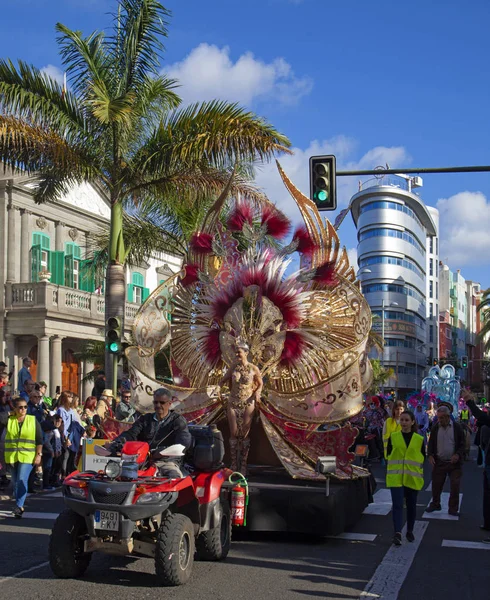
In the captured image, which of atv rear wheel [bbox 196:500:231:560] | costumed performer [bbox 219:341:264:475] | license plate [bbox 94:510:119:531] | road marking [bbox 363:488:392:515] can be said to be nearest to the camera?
license plate [bbox 94:510:119:531]

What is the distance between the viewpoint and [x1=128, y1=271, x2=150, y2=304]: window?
125ft

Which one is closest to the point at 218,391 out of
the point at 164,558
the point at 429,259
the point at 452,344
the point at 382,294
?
the point at 164,558

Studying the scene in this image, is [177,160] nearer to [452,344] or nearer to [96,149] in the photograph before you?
[96,149]

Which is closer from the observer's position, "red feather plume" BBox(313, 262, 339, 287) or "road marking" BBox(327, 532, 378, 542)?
"road marking" BBox(327, 532, 378, 542)

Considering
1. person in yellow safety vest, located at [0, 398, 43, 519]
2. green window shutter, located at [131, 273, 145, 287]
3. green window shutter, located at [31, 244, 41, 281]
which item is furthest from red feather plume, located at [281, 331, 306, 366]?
green window shutter, located at [131, 273, 145, 287]

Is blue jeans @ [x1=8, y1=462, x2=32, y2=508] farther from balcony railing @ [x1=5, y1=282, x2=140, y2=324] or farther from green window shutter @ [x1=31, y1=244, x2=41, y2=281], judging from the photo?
green window shutter @ [x1=31, y1=244, x2=41, y2=281]

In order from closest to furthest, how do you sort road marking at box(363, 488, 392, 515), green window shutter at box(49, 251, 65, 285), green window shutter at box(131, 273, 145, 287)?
road marking at box(363, 488, 392, 515) → green window shutter at box(49, 251, 65, 285) → green window shutter at box(131, 273, 145, 287)

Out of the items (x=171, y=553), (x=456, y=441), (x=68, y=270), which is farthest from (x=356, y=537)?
(x=68, y=270)

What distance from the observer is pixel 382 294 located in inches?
4215

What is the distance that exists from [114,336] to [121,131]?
15.3 feet

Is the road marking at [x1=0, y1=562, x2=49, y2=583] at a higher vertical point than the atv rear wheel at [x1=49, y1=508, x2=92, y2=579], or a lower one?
lower

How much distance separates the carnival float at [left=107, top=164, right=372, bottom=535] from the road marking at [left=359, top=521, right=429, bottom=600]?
0.75 m

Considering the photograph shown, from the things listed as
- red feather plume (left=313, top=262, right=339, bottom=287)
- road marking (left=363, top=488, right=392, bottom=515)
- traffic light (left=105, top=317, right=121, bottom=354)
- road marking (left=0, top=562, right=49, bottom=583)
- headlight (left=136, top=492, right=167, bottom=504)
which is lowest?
road marking (left=363, top=488, right=392, bottom=515)

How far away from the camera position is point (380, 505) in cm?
1286
